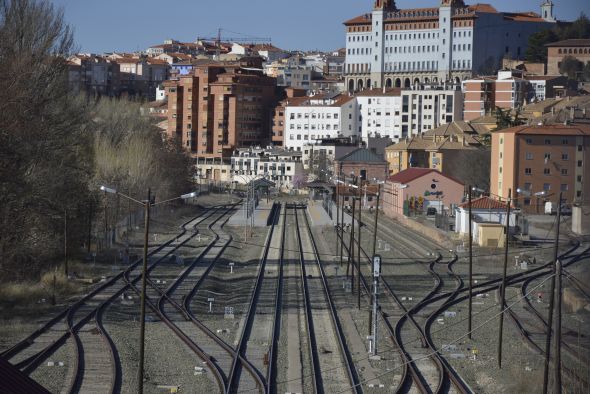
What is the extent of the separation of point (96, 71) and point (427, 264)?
328ft

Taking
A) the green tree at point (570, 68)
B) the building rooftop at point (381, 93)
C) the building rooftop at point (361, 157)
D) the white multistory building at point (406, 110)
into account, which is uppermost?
the green tree at point (570, 68)

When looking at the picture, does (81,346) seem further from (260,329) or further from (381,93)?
(381,93)

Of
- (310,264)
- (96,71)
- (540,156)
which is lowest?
(310,264)

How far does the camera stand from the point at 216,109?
9375 cm

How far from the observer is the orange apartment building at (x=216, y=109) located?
93250 millimetres

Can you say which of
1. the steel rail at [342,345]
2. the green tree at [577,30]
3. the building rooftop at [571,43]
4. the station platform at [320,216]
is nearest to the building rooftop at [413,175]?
the station platform at [320,216]

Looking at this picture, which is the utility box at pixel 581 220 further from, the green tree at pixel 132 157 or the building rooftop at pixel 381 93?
the building rooftop at pixel 381 93

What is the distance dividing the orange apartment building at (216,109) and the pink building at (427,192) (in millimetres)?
41510

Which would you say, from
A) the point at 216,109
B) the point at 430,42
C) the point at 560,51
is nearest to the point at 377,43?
the point at 430,42

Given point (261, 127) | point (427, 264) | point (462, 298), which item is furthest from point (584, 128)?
point (261, 127)

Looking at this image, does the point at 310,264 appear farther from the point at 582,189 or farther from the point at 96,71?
the point at 96,71

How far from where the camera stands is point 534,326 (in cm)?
1933

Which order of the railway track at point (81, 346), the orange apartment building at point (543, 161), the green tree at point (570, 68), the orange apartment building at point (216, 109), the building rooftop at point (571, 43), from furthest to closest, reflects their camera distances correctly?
the building rooftop at point (571, 43)
the green tree at point (570, 68)
the orange apartment building at point (216, 109)
the orange apartment building at point (543, 161)
the railway track at point (81, 346)

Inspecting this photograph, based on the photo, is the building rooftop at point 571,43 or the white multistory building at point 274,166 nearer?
the white multistory building at point 274,166
